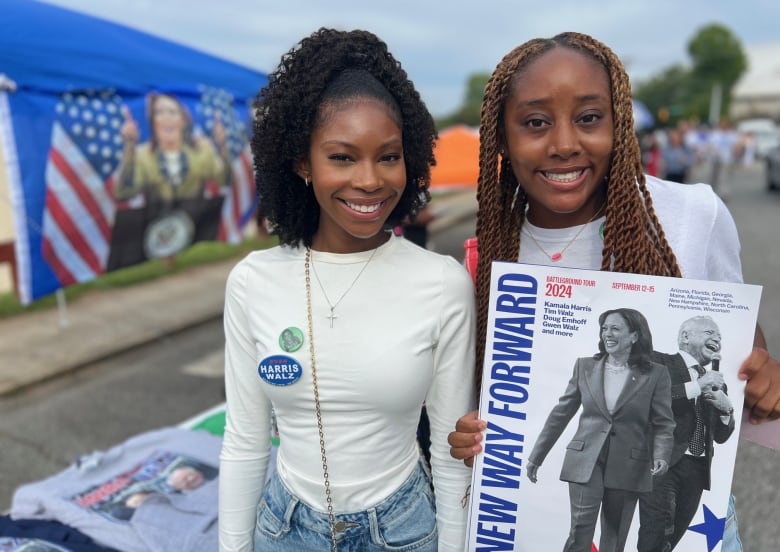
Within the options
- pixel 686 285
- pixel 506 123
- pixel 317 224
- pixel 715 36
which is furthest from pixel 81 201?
pixel 715 36

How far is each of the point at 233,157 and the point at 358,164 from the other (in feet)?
17.0

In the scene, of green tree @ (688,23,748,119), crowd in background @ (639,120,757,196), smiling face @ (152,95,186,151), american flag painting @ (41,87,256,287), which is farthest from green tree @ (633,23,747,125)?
american flag painting @ (41,87,256,287)

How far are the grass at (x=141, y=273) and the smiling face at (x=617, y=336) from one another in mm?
5730

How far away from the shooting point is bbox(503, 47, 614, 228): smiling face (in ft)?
4.11

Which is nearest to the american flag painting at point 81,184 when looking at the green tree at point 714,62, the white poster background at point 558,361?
the white poster background at point 558,361

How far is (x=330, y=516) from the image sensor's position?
1.40 meters

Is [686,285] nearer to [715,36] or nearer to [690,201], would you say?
[690,201]

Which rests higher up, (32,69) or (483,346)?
(32,69)

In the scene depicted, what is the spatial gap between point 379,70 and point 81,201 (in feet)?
A: 13.4

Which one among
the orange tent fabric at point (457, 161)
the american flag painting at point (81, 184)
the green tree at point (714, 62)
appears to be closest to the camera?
the american flag painting at point (81, 184)

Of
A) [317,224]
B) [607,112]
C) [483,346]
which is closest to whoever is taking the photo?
[607,112]

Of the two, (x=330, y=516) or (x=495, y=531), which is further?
(x=330, y=516)

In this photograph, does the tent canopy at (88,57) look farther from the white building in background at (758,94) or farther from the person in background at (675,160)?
the white building in background at (758,94)

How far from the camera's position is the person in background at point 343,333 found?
51.9 inches
